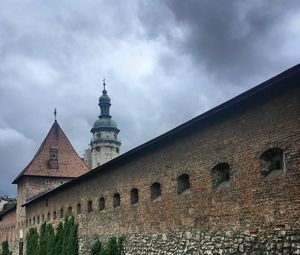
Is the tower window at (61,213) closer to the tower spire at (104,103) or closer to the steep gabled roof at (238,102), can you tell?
the steep gabled roof at (238,102)

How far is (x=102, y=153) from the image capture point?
222 ft

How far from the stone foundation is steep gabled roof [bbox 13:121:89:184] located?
1924 centimetres

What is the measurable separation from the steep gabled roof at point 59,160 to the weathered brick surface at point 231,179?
17.8 m

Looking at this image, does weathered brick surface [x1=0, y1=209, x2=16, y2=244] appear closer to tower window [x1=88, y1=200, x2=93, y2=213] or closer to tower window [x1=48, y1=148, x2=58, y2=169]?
tower window [x1=48, y1=148, x2=58, y2=169]

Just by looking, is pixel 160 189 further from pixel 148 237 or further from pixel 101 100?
pixel 101 100

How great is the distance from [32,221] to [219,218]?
21796 millimetres

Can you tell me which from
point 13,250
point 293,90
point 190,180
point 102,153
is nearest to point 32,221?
point 13,250

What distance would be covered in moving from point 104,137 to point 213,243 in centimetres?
5604

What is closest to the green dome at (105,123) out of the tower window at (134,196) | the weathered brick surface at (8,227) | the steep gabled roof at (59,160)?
the weathered brick surface at (8,227)

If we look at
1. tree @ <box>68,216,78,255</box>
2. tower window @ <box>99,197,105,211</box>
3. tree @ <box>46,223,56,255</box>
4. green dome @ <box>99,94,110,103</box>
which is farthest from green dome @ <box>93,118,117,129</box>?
tower window @ <box>99,197,105,211</box>

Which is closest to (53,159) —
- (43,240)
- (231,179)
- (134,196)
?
(43,240)

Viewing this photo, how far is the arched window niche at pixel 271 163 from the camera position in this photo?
9.86 meters

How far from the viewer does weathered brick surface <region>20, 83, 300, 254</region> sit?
30.9 feet

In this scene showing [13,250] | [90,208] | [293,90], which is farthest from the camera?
[13,250]
